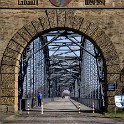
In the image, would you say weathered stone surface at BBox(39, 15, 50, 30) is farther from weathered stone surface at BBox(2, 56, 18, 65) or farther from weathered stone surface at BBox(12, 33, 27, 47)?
weathered stone surface at BBox(2, 56, 18, 65)

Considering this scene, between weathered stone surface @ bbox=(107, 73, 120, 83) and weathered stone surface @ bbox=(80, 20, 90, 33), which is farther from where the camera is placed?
weathered stone surface @ bbox=(80, 20, 90, 33)

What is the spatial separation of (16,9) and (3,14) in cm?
99

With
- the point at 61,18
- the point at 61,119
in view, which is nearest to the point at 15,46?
the point at 61,18

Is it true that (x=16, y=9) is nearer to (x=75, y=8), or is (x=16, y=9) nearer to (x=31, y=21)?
(x=31, y=21)

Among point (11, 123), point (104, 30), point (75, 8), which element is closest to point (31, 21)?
point (75, 8)

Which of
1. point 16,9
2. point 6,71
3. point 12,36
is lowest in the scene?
point 6,71

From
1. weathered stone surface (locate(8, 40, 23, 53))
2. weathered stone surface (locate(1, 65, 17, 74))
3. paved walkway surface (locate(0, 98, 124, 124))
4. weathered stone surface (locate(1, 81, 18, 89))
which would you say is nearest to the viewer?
paved walkway surface (locate(0, 98, 124, 124))

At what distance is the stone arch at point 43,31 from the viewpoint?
30.8 meters

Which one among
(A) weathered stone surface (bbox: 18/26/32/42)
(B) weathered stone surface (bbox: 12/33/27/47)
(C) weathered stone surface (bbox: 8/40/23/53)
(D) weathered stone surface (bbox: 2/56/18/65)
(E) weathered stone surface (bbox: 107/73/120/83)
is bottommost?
(E) weathered stone surface (bbox: 107/73/120/83)

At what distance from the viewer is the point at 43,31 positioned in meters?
31.7

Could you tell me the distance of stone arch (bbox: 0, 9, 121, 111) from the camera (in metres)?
30.8

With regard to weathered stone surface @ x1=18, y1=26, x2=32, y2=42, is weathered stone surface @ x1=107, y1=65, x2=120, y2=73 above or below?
below

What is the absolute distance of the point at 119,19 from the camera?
3127 cm

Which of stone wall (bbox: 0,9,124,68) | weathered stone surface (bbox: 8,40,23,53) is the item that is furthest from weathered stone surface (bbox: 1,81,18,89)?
weathered stone surface (bbox: 8,40,23,53)
